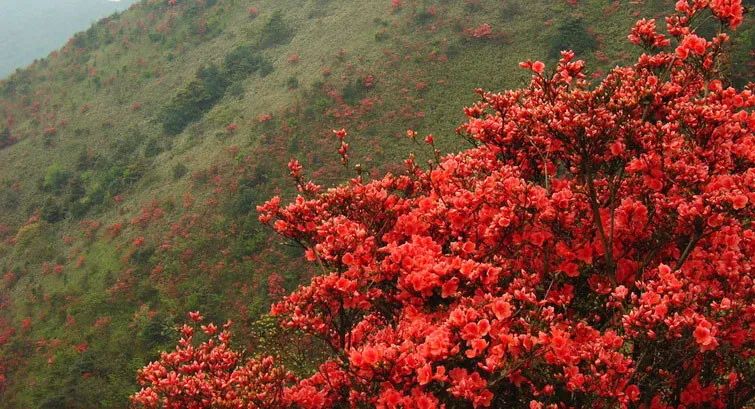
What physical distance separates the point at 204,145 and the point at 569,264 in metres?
39.2

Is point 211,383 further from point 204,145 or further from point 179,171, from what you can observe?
point 204,145

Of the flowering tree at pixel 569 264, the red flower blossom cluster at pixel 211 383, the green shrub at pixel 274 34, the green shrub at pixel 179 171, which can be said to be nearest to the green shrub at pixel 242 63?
the green shrub at pixel 274 34

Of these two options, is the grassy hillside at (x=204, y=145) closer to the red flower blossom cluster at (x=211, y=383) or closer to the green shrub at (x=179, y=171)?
the green shrub at (x=179, y=171)

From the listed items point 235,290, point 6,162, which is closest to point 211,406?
point 235,290

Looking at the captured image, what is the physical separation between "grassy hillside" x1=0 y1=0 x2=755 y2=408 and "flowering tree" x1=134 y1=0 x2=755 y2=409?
587 inches

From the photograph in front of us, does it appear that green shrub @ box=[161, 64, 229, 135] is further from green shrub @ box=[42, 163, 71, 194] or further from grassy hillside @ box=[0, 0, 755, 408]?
green shrub @ box=[42, 163, 71, 194]

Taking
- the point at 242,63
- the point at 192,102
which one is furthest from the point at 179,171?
the point at 242,63

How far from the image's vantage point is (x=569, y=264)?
548cm

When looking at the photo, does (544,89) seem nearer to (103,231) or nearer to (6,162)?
(103,231)

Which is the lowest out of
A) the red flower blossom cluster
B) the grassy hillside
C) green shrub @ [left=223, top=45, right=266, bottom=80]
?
the grassy hillside

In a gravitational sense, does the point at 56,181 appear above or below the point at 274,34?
below

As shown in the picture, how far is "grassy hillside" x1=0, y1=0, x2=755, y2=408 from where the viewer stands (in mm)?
28344

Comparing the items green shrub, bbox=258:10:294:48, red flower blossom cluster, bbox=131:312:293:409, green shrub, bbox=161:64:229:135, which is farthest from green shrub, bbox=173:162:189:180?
red flower blossom cluster, bbox=131:312:293:409

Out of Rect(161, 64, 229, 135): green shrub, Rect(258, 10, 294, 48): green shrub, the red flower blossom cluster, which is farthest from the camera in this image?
Rect(258, 10, 294, 48): green shrub
